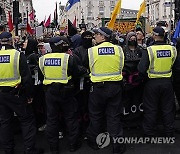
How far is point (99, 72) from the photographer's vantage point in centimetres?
529

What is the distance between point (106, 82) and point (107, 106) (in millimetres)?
429

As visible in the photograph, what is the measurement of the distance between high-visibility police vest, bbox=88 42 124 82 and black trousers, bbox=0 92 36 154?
4.04 ft

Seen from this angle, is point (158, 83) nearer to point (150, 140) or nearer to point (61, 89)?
point (150, 140)

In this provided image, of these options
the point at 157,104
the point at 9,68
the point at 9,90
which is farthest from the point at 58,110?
the point at 157,104

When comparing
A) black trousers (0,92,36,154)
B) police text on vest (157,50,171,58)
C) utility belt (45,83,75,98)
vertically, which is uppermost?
police text on vest (157,50,171,58)

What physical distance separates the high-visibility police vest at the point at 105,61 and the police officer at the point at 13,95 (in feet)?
3.43

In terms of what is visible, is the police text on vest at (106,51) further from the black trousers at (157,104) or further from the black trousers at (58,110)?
the black trousers at (157,104)

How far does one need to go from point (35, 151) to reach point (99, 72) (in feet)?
5.39

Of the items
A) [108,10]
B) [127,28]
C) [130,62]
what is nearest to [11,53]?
[130,62]

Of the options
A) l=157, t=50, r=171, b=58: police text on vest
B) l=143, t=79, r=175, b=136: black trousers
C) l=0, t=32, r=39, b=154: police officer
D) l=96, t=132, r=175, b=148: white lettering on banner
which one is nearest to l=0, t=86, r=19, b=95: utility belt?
l=0, t=32, r=39, b=154: police officer

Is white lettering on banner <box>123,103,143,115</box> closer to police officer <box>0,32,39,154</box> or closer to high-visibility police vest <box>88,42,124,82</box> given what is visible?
high-visibility police vest <box>88,42,124,82</box>

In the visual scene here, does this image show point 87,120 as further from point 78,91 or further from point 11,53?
point 11,53

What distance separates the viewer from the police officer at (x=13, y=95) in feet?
16.9

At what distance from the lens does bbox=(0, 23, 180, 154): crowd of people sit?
5238mm
